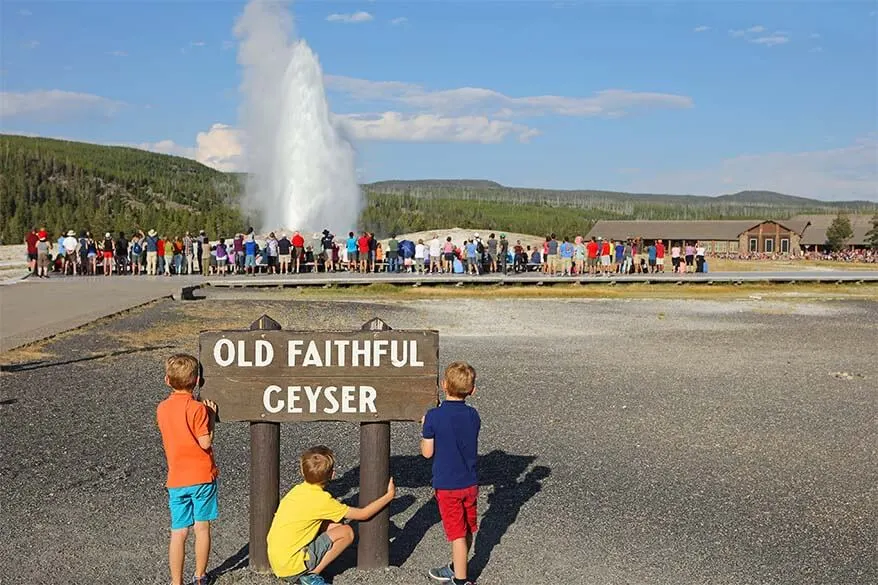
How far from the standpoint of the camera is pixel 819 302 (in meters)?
24.7

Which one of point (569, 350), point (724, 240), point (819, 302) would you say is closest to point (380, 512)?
point (569, 350)

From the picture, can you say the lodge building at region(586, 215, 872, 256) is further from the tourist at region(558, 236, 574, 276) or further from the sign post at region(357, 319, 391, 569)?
the sign post at region(357, 319, 391, 569)

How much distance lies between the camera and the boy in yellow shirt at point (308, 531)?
182 inches

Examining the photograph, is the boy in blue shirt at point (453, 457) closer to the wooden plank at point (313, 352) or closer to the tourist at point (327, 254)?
the wooden plank at point (313, 352)

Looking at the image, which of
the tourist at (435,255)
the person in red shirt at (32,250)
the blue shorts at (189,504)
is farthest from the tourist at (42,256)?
the blue shorts at (189,504)

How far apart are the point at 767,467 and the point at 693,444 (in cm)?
83

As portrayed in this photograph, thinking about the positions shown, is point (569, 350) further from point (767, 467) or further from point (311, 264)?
point (311, 264)

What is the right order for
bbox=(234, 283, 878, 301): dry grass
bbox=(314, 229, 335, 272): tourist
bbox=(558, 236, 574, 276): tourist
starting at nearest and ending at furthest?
1. bbox=(234, 283, 878, 301): dry grass
2. bbox=(558, 236, 574, 276): tourist
3. bbox=(314, 229, 335, 272): tourist

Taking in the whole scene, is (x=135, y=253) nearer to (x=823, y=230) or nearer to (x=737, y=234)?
(x=737, y=234)

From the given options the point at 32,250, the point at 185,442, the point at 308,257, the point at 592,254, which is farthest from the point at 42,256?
the point at 185,442

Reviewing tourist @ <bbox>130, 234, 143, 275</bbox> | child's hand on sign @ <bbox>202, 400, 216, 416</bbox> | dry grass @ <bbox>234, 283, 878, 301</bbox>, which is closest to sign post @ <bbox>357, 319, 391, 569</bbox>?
child's hand on sign @ <bbox>202, 400, 216, 416</bbox>

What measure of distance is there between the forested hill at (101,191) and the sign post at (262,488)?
7491cm

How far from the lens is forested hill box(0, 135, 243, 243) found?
91.2m

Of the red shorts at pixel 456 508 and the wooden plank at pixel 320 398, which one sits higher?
the wooden plank at pixel 320 398
